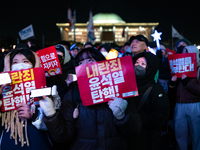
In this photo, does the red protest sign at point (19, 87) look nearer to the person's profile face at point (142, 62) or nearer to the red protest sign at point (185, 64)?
the person's profile face at point (142, 62)

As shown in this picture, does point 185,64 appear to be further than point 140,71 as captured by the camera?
Yes

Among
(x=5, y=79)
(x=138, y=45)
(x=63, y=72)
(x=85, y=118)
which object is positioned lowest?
(x=85, y=118)

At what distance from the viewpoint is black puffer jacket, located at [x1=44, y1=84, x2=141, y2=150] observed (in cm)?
161

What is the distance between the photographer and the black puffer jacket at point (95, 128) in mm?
1613

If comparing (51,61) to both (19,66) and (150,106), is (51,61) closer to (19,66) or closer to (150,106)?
(19,66)

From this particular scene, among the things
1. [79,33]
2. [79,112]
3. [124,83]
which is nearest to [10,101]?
[79,112]

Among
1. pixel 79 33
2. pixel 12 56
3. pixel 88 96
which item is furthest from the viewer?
pixel 79 33

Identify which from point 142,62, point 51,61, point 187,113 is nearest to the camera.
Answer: point 142,62

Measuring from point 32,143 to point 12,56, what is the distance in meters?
0.89

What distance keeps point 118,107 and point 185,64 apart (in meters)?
1.92

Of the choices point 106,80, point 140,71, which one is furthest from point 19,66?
point 140,71

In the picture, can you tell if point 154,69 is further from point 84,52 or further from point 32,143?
point 32,143

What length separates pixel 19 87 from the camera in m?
1.69

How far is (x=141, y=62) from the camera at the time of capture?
252cm
